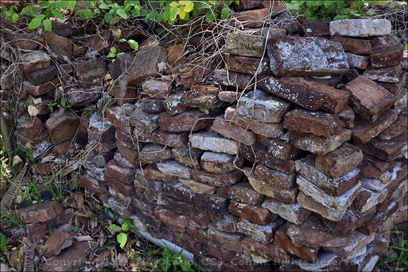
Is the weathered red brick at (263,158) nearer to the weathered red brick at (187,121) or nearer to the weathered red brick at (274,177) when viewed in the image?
the weathered red brick at (274,177)

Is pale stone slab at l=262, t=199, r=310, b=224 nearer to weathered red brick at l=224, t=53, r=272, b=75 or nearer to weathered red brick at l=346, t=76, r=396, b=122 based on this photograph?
weathered red brick at l=346, t=76, r=396, b=122

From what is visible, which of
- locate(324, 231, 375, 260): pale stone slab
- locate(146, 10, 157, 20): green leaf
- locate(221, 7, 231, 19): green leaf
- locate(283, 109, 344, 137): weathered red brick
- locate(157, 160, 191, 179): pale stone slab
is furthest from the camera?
locate(146, 10, 157, 20): green leaf

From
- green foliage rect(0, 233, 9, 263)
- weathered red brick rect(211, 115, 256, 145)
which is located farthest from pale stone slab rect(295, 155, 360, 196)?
green foliage rect(0, 233, 9, 263)

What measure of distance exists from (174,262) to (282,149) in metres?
1.29

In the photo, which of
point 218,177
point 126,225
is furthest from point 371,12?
point 126,225

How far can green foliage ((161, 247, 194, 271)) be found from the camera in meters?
2.69

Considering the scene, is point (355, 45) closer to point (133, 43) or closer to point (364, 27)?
point (364, 27)

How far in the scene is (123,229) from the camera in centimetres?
301

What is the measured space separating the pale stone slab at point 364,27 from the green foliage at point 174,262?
2058mm

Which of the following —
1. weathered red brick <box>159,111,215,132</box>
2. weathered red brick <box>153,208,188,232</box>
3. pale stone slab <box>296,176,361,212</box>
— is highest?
weathered red brick <box>159,111,215,132</box>

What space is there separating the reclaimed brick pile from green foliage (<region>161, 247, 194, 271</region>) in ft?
0.36

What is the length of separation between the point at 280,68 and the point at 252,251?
51.1 inches

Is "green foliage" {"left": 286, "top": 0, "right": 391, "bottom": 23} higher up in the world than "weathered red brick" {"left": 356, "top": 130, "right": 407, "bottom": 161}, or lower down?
higher up

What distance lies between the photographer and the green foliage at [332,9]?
9.11 feet
